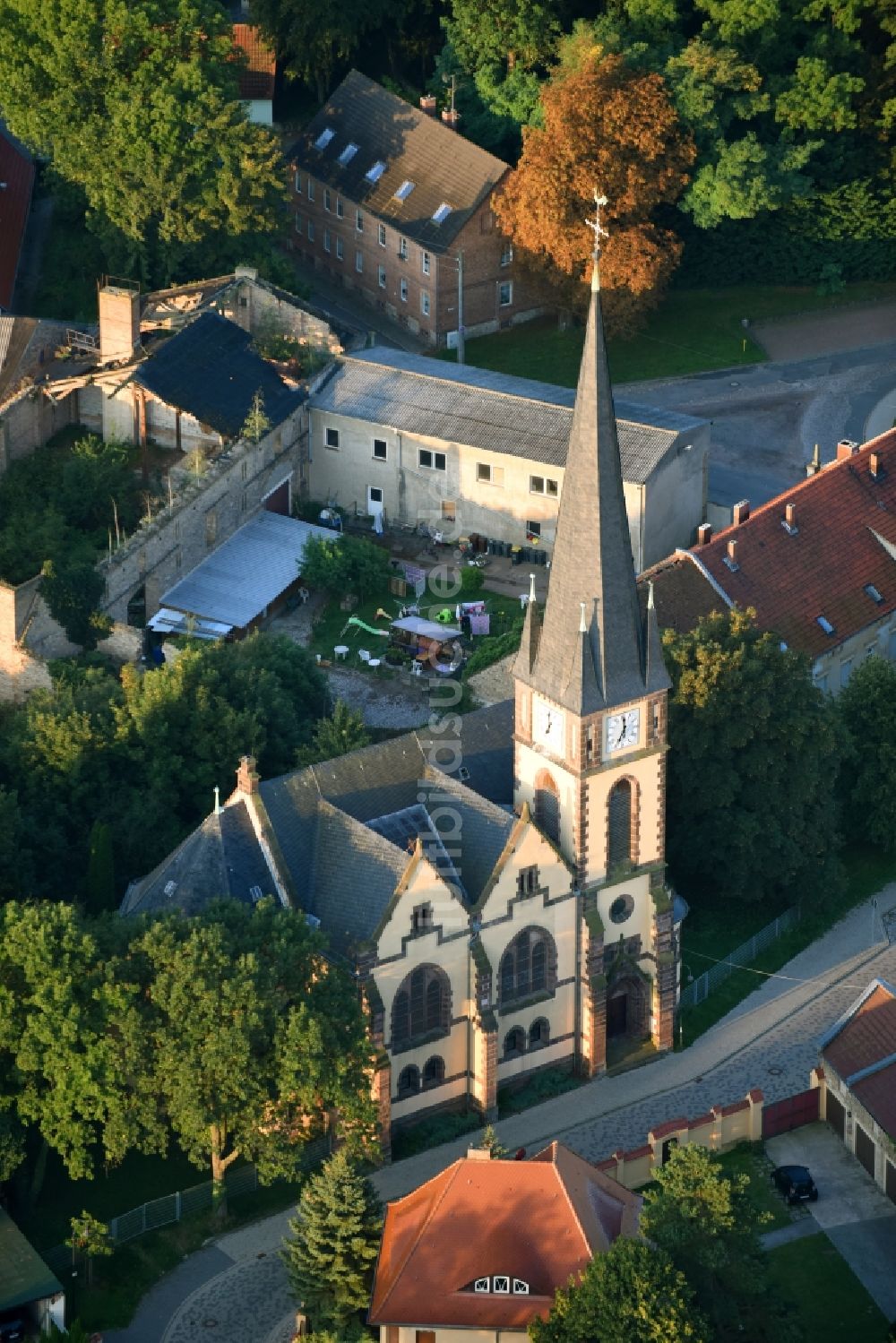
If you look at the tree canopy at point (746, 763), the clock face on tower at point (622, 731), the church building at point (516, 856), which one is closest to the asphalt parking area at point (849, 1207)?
the church building at point (516, 856)

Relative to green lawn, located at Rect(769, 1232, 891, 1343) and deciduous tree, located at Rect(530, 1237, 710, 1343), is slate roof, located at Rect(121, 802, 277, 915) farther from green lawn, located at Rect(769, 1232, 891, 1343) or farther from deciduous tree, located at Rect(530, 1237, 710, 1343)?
green lawn, located at Rect(769, 1232, 891, 1343)

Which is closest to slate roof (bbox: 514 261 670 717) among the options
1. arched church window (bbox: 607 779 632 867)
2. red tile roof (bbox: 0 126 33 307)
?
arched church window (bbox: 607 779 632 867)

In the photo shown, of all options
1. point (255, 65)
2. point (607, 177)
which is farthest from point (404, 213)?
point (255, 65)

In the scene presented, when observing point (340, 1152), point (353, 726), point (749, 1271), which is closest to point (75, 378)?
point (353, 726)

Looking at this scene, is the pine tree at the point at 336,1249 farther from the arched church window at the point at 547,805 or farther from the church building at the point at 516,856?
the arched church window at the point at 547,805

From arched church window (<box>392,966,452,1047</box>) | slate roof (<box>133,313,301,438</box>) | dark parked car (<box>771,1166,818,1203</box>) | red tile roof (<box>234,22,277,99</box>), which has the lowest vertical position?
dark parked car (<box>771,1166,818,1203</box>)

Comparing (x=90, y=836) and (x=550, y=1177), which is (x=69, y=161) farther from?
(x=550, y=1177)
